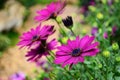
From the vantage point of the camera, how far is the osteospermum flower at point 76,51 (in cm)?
183

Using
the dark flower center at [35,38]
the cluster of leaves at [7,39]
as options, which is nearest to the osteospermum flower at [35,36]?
the dark flower center at [35,38]

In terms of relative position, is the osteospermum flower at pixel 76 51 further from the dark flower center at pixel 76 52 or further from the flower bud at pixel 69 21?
the flower bud at pixel 69 21

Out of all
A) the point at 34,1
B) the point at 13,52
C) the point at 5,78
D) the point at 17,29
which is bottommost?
the point at 5,78

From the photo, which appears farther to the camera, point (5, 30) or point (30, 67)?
point (5, 30)

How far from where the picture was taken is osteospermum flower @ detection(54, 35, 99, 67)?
1827 mm

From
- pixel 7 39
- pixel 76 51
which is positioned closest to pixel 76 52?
pixel 76 51

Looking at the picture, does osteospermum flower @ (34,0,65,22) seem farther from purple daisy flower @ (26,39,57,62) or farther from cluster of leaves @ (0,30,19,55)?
cluster of leaves @ (0,30,19,55)

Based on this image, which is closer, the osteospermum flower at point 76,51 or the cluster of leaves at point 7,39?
the osteospermum flower at point 76,51

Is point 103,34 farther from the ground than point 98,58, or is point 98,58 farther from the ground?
point 103,34

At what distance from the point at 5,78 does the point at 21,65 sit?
57 centimetres

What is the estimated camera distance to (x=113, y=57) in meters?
2.26

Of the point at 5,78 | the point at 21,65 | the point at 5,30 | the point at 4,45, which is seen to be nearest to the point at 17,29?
the point at 5,30

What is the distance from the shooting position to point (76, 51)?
1888 mm

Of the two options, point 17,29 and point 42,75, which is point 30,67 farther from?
point 42,75
